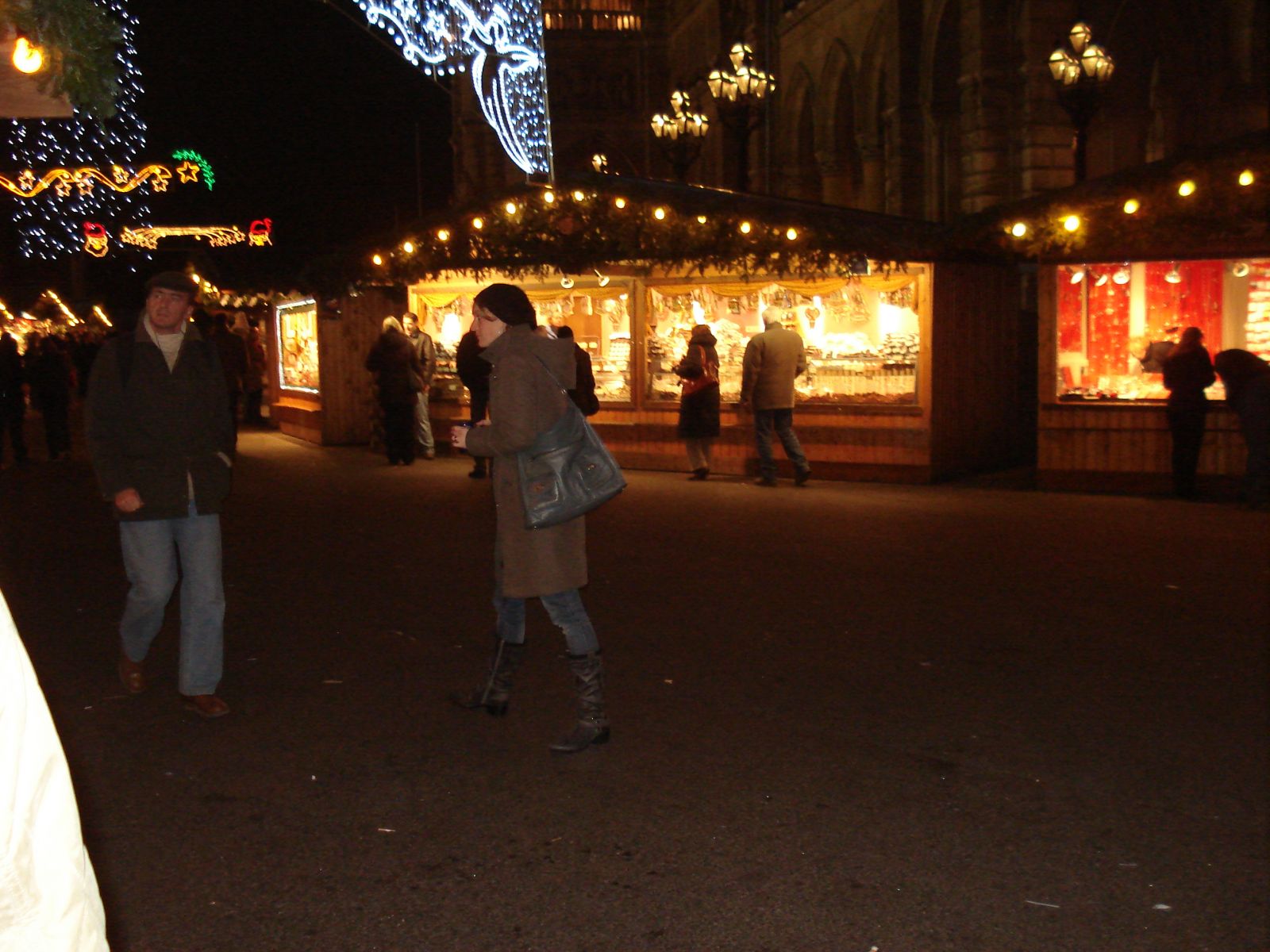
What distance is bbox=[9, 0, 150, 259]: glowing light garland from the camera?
21516 millimetres

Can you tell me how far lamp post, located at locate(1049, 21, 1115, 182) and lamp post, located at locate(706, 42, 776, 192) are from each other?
15.2 ft

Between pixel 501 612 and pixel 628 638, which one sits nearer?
pixel 501 612

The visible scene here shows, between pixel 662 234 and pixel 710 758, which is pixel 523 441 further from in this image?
pixel 662 234

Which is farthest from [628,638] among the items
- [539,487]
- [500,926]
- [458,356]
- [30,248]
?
[30,248]

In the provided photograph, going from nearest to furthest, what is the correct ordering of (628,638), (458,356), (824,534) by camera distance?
(628,638) < (824,534) < (458,356)

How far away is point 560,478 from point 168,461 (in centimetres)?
180

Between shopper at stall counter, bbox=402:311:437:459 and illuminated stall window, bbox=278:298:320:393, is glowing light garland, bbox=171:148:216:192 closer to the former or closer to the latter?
illuminated stall window, bbox=278:298:320:393

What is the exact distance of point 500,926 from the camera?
4.12 meters

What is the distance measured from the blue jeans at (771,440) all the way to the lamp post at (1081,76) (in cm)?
651

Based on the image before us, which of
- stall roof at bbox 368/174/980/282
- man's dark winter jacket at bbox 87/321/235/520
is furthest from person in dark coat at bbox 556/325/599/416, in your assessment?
man's dark winter jacket at bbox 87/321/235/520

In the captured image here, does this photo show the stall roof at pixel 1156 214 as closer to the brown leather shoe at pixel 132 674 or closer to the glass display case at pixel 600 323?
the glass display case at pixel 600 323

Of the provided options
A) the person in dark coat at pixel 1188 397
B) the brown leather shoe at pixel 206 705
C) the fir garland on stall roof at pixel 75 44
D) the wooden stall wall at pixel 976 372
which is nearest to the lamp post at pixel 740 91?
the wooden stall wall at pixel 976 372

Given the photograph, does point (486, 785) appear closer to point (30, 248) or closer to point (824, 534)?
point (824, 534)

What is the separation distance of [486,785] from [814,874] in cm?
144
